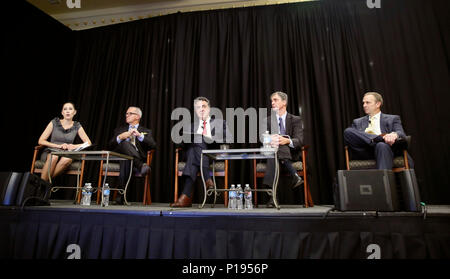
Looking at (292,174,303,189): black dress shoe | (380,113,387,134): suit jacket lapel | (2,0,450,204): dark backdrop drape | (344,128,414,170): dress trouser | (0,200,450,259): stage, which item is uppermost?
(2,0,450,204): dark backdrop drape

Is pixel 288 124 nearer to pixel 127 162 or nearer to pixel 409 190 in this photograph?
pixel 409 190

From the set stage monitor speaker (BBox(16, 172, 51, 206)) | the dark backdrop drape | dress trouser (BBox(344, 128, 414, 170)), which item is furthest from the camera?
the dark backdrop drape

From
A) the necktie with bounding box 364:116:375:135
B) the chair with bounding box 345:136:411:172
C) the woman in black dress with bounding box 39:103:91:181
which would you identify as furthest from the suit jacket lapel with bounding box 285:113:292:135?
the woman in black dress with bounding box 39:103:91:181

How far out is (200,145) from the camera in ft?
8.48

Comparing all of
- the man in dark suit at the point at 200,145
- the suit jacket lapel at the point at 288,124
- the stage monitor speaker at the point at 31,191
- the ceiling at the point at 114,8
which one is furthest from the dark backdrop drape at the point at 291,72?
the stage monitor speaker at the point at 31,191

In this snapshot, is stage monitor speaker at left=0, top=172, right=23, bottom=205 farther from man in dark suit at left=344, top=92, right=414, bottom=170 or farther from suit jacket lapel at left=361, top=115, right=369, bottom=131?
suit jacket lapel at left=361, top=115, right=369, bottom=131

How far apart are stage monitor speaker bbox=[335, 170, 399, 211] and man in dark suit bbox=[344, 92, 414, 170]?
80cm

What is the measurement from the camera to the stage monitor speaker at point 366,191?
4.76ft

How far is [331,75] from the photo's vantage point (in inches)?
143

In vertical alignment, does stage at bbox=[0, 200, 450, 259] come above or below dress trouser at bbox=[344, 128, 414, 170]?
below

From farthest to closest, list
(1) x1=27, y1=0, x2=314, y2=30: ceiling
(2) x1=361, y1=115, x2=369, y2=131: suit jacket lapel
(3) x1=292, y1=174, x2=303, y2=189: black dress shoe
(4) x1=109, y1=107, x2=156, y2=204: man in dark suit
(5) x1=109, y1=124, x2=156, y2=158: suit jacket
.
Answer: (1) x1=27, y1=0, x2=314, y2=30: ceiling
(5) x1=109, y1=124, x2=156, y2=158: suit jacket
(4) x1=109, y1=107, x2=156, y2=204: man in dark suit
(2) x1=361, y1=115, x2=369, y2=131: suit jacket lapel
(3) x1=292, y1=174, x2=303, y2=189: black dress shoe

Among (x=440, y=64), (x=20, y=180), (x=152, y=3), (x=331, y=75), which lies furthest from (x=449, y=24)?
(x=20, y=180)

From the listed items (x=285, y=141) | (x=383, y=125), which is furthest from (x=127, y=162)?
(x=383, y=125)

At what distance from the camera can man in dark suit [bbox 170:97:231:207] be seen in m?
2.43
